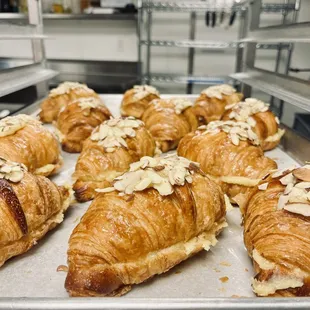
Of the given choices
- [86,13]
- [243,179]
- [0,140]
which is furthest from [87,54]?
[243,179]

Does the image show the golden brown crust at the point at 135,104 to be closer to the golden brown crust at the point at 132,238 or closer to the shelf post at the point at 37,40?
the shelf post at the point at 37,40

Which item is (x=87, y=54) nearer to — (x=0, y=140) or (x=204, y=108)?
(x=204, y=108)

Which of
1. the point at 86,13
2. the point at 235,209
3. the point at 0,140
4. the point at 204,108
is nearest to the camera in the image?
the point at 235,209

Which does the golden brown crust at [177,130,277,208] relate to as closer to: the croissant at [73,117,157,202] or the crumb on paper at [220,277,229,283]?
the croissant at [73,117,157,202]

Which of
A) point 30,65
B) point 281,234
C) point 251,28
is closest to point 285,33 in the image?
point 251,28

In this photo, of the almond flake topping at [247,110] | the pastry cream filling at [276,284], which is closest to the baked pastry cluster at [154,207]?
the pastry cream filling at [276,284]


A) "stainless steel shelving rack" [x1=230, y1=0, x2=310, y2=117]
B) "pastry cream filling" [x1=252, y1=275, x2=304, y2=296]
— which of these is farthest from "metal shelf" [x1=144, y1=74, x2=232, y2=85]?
"pastry cream filling" [x1=252, y1=275, x2=304, y2=296]
